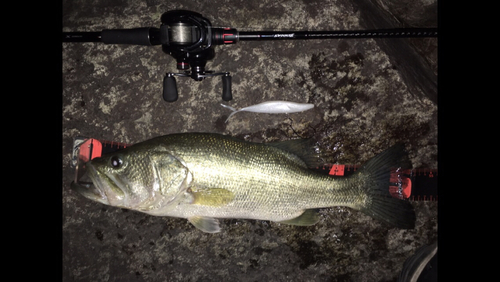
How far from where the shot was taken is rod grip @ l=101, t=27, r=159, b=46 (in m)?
2.29

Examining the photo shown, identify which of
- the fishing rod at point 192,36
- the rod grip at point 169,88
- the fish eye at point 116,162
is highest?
the fishing rod at point 192,36

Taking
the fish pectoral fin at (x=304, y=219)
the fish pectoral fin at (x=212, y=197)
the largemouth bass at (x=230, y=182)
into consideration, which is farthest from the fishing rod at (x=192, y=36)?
the fish pectoral fin at (x=304, y=219)

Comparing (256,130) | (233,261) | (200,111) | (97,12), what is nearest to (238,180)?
(256,130)

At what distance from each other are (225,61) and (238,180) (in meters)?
1.25

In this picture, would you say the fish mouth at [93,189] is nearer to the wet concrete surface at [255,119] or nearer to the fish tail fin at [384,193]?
the wet concrete surface at [255,119]

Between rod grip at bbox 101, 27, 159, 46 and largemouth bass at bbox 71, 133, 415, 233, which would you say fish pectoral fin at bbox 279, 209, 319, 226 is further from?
rod grip at bbox 101, 27, 159, 46

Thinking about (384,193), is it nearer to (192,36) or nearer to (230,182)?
(230,182)

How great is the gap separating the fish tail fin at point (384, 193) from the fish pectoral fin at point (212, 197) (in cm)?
118

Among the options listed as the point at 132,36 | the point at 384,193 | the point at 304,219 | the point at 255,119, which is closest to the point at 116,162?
the point at 132,36

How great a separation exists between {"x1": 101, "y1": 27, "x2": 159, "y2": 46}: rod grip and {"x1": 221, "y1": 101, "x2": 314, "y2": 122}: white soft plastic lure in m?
0.92

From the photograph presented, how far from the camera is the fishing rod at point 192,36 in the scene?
210cm

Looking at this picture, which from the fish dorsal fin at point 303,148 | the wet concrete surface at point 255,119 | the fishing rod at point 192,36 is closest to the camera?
the fishing rod at point 192,36

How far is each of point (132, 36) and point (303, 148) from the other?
1.73 meters
